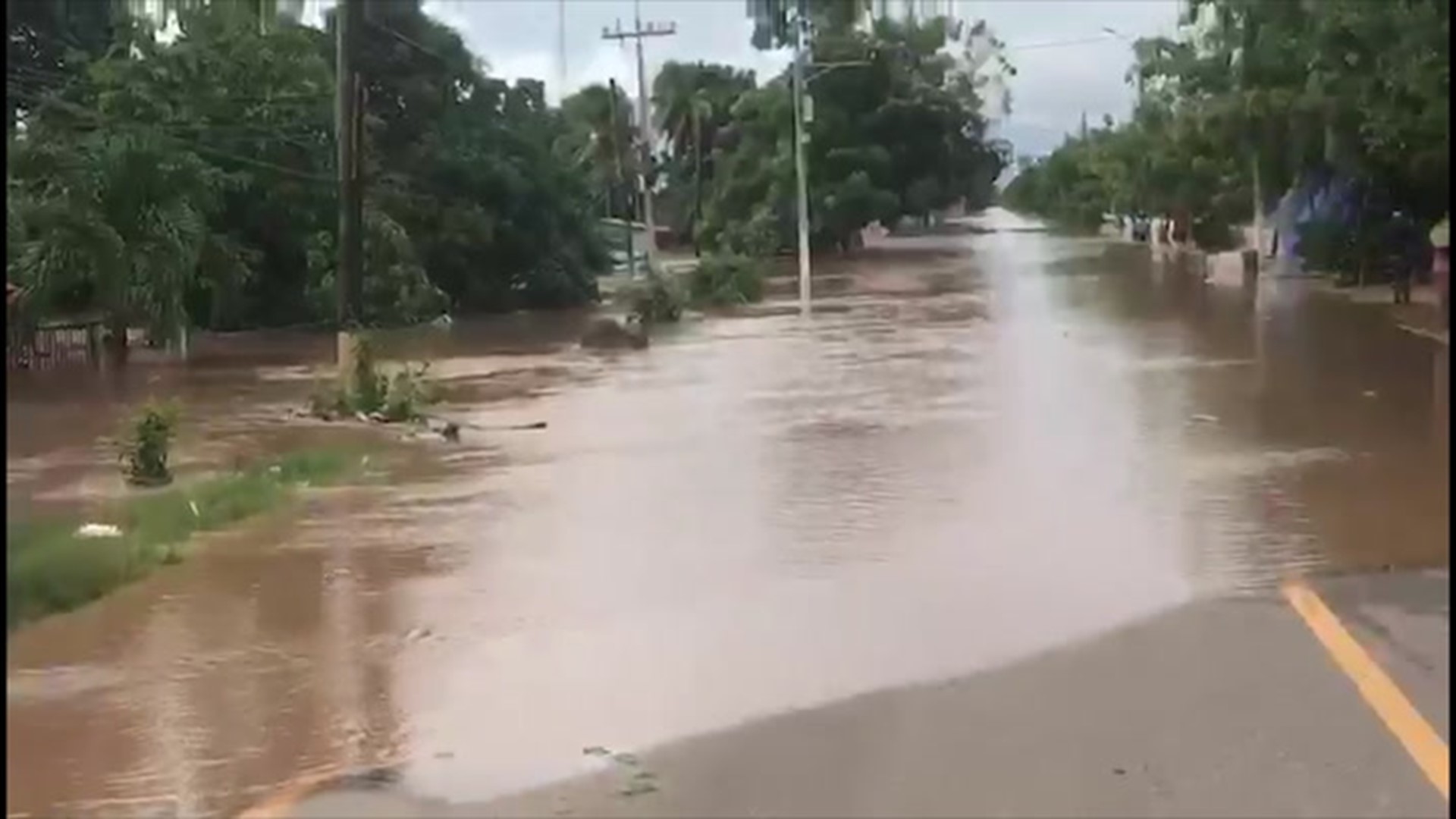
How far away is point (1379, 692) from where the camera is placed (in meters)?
7.60

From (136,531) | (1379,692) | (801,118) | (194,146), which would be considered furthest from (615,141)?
(1379,692)

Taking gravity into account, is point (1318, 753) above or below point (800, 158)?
below

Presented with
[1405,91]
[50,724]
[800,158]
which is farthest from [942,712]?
[800,158]

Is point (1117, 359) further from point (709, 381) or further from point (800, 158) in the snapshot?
point (800, 158)

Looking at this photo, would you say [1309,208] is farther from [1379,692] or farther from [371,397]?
[1379,692]

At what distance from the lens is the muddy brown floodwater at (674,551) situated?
770cm

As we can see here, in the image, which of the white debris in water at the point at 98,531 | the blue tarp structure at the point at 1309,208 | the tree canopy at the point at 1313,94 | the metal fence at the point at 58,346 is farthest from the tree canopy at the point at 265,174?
the blue tarp structure at the point at 1309,208

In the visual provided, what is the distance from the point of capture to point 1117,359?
26.2m

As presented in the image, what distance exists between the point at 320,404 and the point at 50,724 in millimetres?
13999

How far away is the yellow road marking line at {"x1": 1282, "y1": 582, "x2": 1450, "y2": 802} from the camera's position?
6.60 metres

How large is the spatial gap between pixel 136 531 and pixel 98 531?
464mm

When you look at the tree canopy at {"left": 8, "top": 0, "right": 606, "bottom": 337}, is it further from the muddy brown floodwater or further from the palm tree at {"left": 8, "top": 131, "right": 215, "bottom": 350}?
the muddy brown floodwater

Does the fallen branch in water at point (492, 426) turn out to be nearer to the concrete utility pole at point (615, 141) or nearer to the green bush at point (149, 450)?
the green bush at point (149, 450)

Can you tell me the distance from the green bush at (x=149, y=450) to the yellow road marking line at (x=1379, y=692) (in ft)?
30.2
